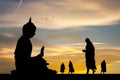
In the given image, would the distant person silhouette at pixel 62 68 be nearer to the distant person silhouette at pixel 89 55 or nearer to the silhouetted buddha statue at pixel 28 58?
the distant person silhouette at pixel 89 55

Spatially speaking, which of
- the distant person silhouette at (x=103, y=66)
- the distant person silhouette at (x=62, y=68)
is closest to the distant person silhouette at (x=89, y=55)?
the distant person silhouette at (x=103, y=66)

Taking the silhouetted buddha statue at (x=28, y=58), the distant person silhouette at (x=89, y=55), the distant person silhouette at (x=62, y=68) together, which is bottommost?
the silhouetted buddha statue at (x=28, y=58)

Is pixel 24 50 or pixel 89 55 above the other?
pixel 89 55

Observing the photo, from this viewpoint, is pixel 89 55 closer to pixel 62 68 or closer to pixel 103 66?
pixel 103 66

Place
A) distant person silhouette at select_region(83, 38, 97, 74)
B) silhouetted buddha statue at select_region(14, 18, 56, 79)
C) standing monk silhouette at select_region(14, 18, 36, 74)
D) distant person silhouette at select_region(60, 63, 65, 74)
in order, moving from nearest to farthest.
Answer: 1. silhouetted buddha statue at select_region(14, 18, 56, 79)
2. standing monk silhouette at select_region(14, 18, 36, 74)
3. distant person silhouette at select_region(83, 38, 97, 74)
4. distant person silhouette at select_region(60, 63, 65, 74)

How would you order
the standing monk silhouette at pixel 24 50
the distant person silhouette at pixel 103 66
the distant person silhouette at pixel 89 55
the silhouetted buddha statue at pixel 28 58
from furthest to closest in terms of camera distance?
1. the distant person silhouette at pixel 103 66
2. the distant person silhouette at pixel 89 55
3. the standing monk silhouette at pixel 24 50
4. the silhouetted buddha statue at pixel 28 58

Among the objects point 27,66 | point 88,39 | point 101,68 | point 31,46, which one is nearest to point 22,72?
point 27,66

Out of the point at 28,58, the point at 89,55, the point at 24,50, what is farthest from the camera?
the point at 89,55

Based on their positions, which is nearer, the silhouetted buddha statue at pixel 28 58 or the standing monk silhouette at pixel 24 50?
the silhouetted buddha statue at pixel 28 58

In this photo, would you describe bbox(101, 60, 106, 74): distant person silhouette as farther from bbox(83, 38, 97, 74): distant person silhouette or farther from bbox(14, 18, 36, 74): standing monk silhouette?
bbox(14, 18, 36, 74): standing monk silhouette

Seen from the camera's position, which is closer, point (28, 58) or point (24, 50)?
point (28, 58)

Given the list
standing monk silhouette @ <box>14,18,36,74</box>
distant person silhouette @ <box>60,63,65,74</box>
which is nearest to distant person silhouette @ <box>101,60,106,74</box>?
distant person silhouette @ <box>60,63,65,74</box>

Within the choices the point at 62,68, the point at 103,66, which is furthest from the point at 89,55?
the point at 62,68

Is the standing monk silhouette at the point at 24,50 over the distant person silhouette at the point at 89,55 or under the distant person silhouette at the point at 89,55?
under
